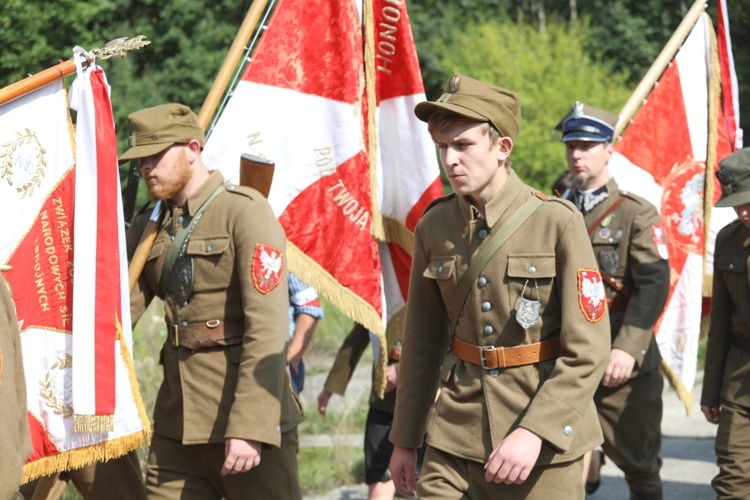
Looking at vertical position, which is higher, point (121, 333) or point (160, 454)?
point (121, 333)

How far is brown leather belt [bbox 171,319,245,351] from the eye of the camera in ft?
15.3

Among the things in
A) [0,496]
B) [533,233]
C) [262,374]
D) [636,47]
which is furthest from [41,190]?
[636,47]

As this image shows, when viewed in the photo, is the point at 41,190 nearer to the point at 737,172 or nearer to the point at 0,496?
the point at 0,496

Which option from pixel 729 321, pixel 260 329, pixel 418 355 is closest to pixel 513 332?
pixel 418 355

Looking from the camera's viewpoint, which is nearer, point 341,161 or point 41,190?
point 41,190

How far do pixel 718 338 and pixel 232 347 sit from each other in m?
2.65

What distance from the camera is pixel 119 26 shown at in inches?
997

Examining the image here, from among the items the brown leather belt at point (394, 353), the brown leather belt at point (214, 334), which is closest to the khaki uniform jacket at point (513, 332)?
the brown leather belt at point (214, 334)

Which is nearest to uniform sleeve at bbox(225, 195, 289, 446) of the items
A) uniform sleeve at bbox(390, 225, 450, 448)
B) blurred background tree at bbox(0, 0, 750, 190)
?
uniform sleeve at bbox(390, 225, 450, 448)

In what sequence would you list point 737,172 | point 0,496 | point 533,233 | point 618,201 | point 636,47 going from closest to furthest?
point 0,496, point 533,233, point 737,172, point 618,201, point 636,47

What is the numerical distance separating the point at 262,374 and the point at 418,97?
7.17ft

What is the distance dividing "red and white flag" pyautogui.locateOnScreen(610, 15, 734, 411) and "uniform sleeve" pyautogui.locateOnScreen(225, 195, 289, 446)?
3370 millimetres

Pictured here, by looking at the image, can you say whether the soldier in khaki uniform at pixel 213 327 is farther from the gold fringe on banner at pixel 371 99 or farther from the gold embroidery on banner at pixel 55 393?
the gold fringe on banner at pixel 371 99

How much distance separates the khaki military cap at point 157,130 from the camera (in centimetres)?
474
